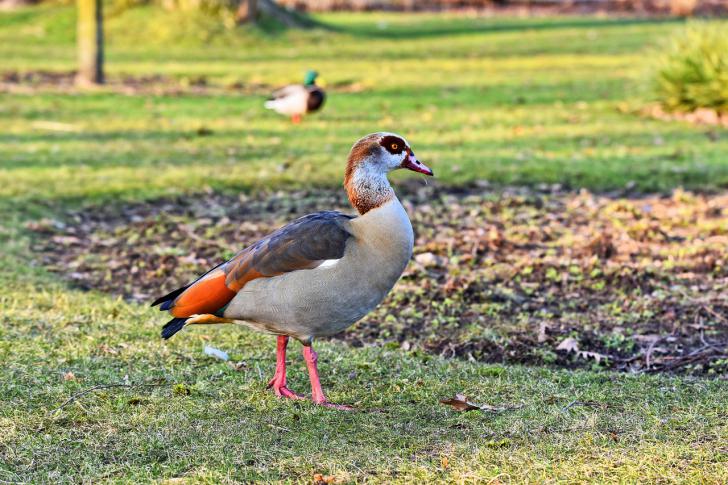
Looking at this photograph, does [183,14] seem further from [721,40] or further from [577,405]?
[577,405]

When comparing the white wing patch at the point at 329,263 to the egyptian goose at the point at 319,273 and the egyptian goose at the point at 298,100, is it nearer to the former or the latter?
the egyptian goose at the point at 319,273

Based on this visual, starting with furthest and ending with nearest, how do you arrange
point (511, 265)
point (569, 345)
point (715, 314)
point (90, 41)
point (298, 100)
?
point (90, 41)
point (298, 100)
point (511, 265)
point (715, 314)
point (569, 345)

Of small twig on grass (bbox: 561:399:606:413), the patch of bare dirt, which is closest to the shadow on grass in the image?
the patch of bare dirt

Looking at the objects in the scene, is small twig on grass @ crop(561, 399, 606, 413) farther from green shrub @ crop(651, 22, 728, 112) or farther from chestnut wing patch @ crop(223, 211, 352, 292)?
green shrub @ crop(651, 22, 728, 112)

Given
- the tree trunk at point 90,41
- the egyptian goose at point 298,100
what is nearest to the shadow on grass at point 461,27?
the tree trunk at point 90,41

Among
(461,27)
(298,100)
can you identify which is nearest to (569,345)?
(298,100)

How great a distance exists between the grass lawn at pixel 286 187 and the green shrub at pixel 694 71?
1.93 ft

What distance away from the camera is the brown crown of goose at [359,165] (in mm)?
4676

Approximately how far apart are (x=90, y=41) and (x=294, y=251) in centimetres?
1250

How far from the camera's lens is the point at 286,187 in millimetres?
9820

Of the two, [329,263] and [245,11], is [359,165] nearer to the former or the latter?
[329,263]

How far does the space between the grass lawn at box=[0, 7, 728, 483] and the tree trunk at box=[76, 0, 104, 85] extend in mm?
517

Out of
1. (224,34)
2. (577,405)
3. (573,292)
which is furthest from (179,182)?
(224,34)

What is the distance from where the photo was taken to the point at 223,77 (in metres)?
18.0
